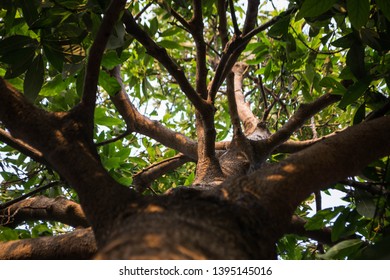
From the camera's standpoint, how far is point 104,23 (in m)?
1.03

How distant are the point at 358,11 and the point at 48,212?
172cm

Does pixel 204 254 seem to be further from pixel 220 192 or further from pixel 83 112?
pixel 83 112

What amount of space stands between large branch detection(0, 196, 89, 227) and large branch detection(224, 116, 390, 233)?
3.92 feet

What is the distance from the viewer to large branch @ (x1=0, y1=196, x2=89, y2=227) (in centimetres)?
183

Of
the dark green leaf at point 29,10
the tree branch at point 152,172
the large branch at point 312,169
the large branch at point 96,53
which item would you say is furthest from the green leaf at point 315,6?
the tree branch at point 152,172

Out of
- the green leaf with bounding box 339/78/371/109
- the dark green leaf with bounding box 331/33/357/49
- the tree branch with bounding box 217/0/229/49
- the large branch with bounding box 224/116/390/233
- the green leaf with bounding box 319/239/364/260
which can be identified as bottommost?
the green leaf with bounding box 319/239/364/260

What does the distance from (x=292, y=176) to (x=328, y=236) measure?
129 centimetres

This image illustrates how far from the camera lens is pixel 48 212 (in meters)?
1.90

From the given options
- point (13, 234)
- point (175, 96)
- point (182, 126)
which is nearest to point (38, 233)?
point (13, 234)

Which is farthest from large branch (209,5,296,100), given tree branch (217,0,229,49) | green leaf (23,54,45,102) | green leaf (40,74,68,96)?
green leaf (23,54,45,102)

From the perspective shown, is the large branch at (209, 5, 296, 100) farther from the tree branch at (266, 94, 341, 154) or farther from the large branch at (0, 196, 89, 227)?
the large branch at (0, 196, 89, 227)

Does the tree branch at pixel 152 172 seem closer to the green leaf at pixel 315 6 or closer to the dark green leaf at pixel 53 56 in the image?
the dark green leaf at pixel 53 56

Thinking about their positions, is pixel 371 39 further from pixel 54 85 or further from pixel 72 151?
pixel 54 85

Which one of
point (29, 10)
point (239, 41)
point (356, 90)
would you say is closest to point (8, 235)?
point (29, 10)
